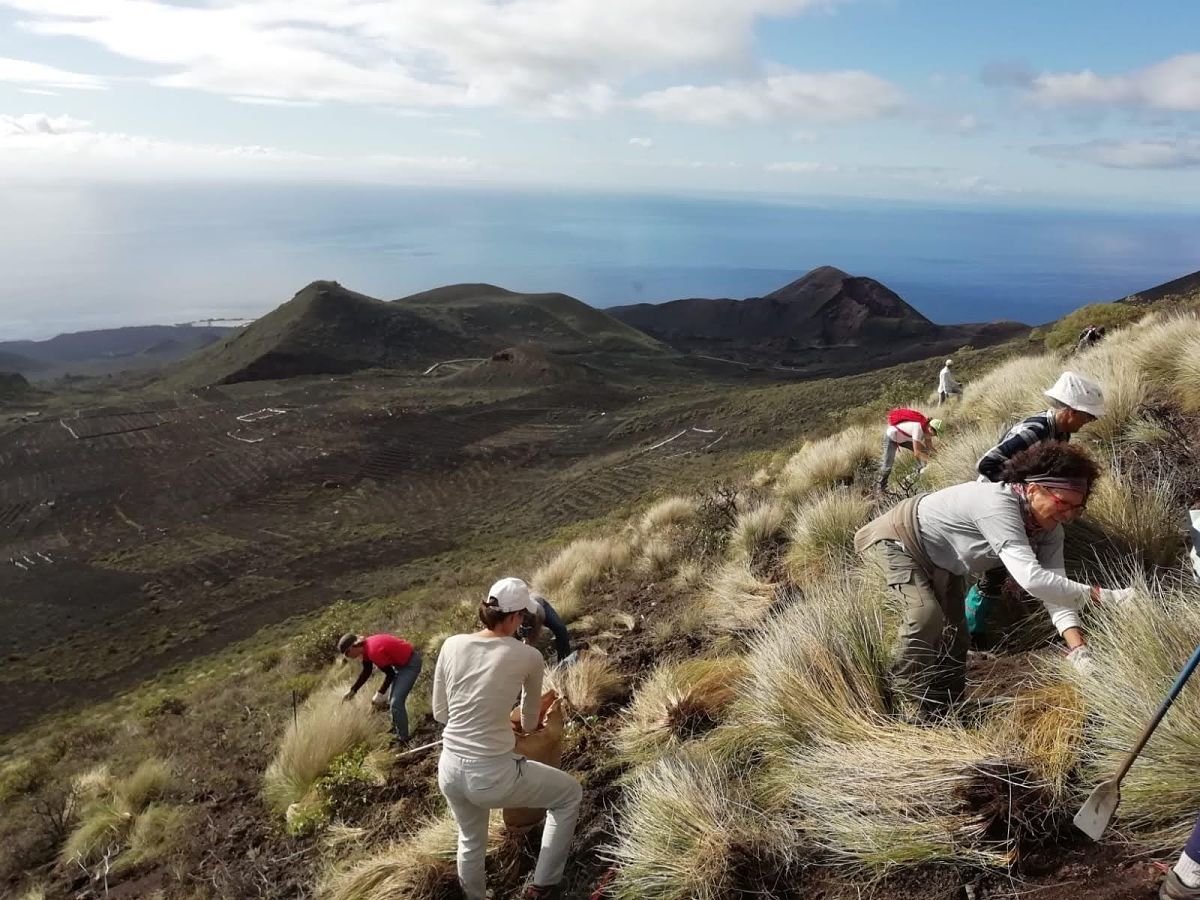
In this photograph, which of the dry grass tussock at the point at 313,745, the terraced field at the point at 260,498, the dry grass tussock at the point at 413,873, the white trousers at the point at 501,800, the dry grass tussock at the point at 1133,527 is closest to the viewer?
the white trousers at the point at 501,800

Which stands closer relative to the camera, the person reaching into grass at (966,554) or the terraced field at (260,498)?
the person reaching into grass at (966,554)

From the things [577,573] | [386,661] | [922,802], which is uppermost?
[922,802]

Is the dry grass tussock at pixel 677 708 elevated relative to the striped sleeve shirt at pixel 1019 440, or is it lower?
lower

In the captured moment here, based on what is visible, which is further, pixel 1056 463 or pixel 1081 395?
pixel 1081 395

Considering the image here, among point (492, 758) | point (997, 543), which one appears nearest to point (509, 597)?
point (492, 758)

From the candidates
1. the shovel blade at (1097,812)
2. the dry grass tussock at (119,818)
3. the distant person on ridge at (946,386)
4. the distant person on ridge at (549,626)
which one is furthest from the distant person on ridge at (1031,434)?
the distant person on ridge at (946,386)

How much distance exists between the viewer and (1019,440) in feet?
14.4

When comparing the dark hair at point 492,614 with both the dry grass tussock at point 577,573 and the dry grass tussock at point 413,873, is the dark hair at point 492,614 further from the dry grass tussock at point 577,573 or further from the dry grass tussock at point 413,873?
the dry grass tussock at point 577,573

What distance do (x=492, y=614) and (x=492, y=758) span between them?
68cm

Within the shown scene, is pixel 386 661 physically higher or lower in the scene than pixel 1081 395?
lower

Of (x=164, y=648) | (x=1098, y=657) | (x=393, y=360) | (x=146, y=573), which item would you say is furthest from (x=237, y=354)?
(x=1098, y=657)

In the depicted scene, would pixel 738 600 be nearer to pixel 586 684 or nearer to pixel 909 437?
pixel 586 684

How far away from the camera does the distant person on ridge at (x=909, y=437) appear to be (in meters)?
6.93

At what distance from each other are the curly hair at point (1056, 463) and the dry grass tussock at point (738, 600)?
2.67 meters
